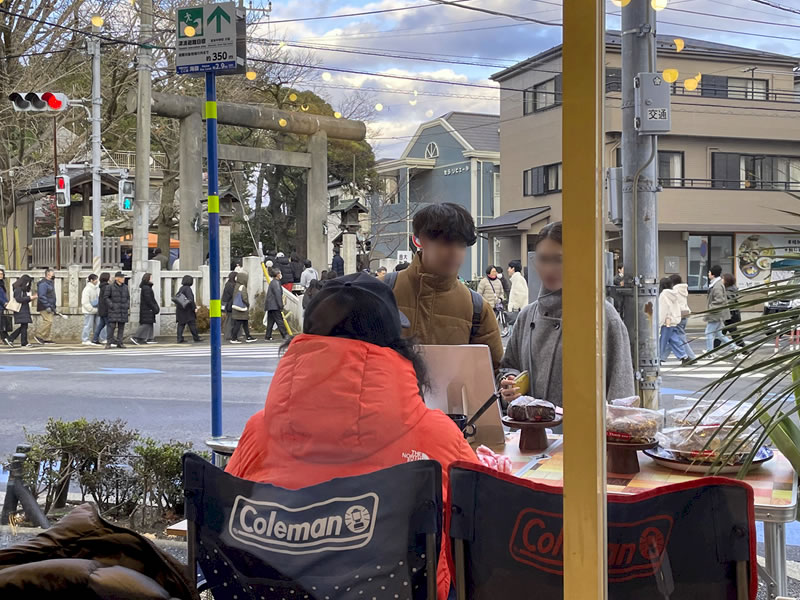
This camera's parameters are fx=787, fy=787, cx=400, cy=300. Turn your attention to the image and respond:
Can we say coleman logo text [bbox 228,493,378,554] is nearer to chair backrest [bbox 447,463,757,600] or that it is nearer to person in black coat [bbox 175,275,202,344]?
chair backrest [bbox 447,463,757,600]

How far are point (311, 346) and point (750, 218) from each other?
3.77 feet

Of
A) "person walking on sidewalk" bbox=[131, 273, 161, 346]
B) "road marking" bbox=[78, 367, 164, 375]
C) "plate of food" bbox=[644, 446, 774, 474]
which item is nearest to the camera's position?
"plate of food" bbox=[644, 446, 774, 474]

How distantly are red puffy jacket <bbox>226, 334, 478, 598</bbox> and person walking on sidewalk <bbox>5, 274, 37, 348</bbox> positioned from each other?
13122 millimetres

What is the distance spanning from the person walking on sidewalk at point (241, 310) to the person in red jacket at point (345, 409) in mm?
12124

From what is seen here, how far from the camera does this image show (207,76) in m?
3.32

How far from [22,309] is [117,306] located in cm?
153

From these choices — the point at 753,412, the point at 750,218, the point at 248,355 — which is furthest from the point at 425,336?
the point at 248,355

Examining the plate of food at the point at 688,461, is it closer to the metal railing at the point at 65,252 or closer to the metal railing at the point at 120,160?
the metal railing at the point at 120,160

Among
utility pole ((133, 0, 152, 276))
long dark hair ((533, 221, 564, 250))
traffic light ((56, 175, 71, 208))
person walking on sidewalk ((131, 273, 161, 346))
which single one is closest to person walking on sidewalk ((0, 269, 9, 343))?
person walking on sidewalk ((131, 273, 161, 346))

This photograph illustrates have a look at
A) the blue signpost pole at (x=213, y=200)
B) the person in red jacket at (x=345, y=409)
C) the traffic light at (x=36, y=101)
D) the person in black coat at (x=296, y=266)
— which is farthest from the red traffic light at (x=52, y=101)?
the person in black coat at (x=296, y=266)

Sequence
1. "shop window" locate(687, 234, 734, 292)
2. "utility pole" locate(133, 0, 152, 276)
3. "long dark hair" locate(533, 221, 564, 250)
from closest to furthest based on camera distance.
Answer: "long dark hair" locate(533, 221, 564, 250) → "shop window" locate(687, 234, 734, 292) → "utility pole" locate(133, 0, 152, 276)

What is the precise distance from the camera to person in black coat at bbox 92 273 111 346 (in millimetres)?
13438

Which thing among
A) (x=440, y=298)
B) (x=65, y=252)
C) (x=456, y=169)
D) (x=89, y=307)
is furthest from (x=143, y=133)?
(x=65, y=252)

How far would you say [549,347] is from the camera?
267 centimetres
